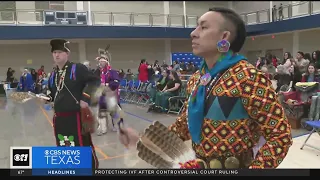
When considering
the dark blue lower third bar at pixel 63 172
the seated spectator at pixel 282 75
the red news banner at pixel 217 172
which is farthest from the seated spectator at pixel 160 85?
the red news banner at pixel 217 172

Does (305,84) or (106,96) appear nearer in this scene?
(106,96)

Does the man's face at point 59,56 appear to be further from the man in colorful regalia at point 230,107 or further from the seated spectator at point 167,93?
the seated spectator at point 167,93

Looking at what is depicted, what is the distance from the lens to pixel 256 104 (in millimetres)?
912

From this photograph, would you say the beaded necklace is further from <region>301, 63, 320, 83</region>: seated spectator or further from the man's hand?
<region>301, 63, 320, 83</region>: seated spectator

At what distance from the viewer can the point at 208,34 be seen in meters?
1.00

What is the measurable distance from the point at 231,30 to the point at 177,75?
568 cm

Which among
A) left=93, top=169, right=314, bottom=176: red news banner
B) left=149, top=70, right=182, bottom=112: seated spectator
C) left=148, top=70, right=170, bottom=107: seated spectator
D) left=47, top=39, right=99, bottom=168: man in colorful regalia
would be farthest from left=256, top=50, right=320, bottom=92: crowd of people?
left=93, top=169, right=314, bottom=176: red news banner

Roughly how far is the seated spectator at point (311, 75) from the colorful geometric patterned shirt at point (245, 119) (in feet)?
11.8

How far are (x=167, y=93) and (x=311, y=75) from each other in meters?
3.19

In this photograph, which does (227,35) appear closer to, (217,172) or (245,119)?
(245,119)

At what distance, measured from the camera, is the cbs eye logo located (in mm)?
1460

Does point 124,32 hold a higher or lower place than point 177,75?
higher

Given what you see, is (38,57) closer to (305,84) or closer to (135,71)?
(135,71)

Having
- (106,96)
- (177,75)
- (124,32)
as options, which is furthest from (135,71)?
(106,96)
